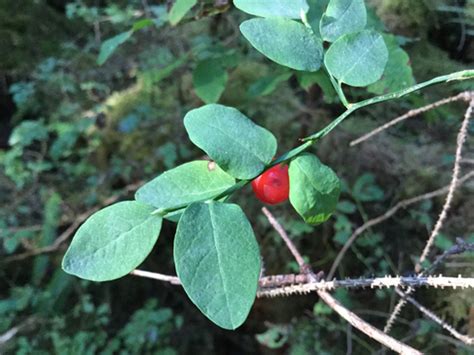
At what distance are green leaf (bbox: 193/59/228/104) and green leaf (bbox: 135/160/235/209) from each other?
56 centimetres

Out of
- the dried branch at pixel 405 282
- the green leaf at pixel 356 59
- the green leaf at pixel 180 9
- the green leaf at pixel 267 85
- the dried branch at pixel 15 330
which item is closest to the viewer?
the dried branch at pixel 405 282

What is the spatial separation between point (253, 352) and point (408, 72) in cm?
108

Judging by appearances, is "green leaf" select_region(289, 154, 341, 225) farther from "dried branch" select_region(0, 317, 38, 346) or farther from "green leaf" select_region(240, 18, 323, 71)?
"dried branch" select_region(0, 317, 38, 346)

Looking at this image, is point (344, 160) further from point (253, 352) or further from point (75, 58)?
point (75, 58)

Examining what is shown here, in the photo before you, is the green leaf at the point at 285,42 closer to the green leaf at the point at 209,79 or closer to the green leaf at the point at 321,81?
the green leaf at the point at 321,81

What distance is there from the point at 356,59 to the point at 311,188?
0.14 m

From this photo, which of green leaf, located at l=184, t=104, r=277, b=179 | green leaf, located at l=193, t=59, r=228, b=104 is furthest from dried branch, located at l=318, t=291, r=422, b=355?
green leaf, located at l=193, t=59, r=228, b=104

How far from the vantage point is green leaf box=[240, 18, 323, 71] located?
448mm

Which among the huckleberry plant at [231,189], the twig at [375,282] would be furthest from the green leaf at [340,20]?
the twig at [375,282]

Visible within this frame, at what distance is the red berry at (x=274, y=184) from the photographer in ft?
1.59

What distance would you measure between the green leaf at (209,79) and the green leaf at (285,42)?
511mm

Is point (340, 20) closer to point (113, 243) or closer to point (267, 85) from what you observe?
point (113, 243)

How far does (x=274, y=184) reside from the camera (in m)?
0.49

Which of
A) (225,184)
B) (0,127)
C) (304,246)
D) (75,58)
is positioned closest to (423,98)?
(304,246)
